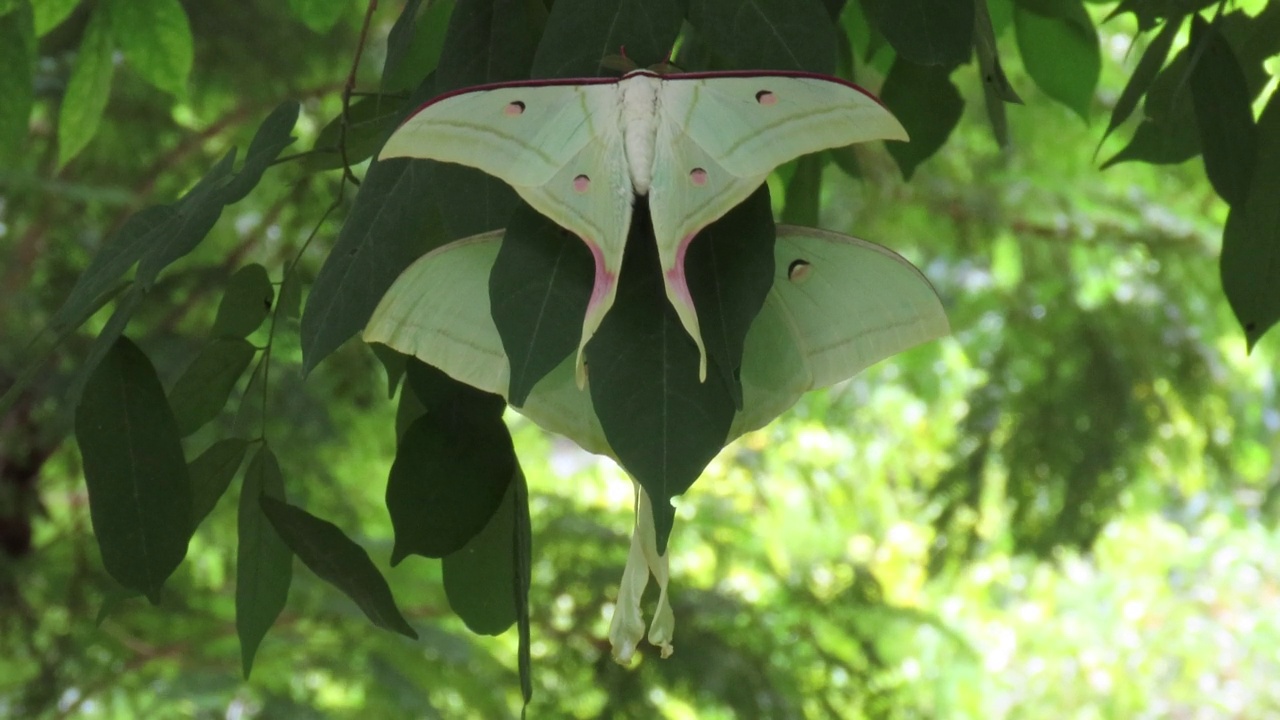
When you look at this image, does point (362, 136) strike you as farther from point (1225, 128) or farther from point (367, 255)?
point (1225, 128)

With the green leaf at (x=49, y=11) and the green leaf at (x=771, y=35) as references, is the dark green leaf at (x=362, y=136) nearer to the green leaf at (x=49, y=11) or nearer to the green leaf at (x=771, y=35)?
the green leaf at (x=771, y=35)

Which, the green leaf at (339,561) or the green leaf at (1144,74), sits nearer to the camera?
the green leaf at (339,561)

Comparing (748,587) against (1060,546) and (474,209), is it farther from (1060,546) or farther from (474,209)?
(474,209)

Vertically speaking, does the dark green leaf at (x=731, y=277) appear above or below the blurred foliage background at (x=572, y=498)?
above

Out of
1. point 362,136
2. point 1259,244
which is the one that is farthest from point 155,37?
point 1259,244

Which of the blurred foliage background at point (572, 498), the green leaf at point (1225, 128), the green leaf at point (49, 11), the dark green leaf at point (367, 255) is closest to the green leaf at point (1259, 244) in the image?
the green leaf at point (1225, 128)

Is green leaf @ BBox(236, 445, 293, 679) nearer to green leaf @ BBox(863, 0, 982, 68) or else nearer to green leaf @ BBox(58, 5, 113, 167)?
green leaf @ BBox(863, 0, 982, 68)

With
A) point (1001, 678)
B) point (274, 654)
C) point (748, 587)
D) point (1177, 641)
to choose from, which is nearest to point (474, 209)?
point (274, 654)
